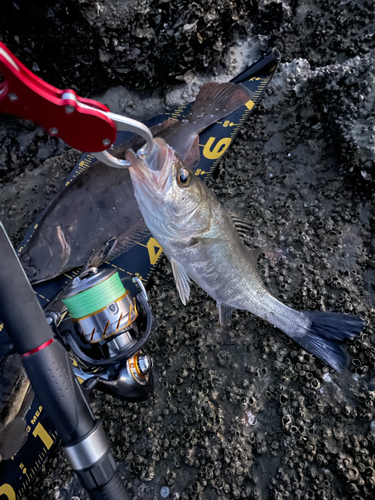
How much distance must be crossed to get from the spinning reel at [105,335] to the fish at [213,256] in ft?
1.36

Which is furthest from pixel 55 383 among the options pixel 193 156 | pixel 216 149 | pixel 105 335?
pixel 216 149

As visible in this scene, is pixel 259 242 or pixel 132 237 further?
pixel 132 237

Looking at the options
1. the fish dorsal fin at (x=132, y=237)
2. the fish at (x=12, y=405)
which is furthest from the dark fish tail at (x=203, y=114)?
the fish at (x=12, y=405)

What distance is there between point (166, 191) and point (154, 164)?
16 centimetres

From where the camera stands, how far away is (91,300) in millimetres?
1665

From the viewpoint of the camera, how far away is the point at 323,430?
1.89 m

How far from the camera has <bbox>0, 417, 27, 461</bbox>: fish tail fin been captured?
1.92 meters

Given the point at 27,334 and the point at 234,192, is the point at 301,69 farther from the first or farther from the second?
the point at 27,334

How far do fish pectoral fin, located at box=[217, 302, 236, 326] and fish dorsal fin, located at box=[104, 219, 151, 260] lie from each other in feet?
3.53

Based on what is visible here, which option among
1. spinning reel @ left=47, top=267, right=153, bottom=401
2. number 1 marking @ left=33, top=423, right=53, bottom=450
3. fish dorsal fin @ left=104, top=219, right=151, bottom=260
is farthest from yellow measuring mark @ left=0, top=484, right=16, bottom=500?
fish dorsal fin @ left=104, top=219, right=151, bottom=260

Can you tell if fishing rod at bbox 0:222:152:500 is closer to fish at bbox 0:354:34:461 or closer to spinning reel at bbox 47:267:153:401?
spinning reel at bbox 47:267:153:401

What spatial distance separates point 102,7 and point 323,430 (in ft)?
13.2

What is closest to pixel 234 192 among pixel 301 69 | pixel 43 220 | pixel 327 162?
pixel 327 162

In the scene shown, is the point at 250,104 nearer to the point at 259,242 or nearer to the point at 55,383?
the point at 259,242
